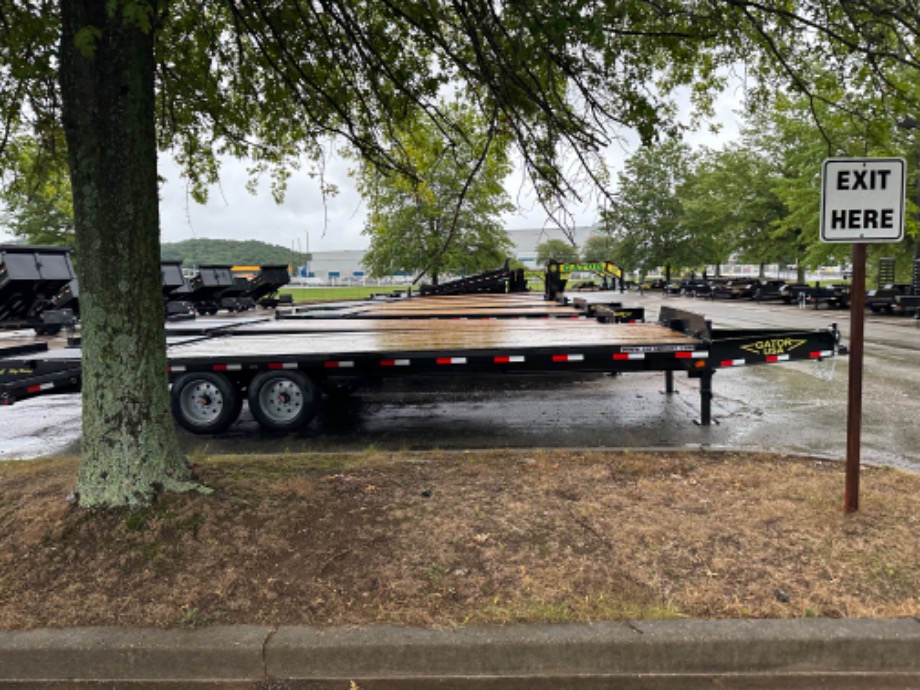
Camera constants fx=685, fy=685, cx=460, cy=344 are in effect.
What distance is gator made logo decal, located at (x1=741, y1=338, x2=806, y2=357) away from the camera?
7.20 meters

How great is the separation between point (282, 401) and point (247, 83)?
3.27 metres

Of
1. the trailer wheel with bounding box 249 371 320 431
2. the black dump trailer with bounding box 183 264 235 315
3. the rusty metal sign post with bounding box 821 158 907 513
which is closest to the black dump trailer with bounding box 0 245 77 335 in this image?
the black dump trailer with bounding box 183 264 235 315

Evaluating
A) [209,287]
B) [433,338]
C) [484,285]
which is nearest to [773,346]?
[433,338]

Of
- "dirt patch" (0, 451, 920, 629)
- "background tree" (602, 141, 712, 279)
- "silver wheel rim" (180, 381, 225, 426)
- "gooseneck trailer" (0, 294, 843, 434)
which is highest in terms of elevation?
"background tree" (602, 141, 712, 279)

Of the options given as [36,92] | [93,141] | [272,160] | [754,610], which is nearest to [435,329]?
[272,160]

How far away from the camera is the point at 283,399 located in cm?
746

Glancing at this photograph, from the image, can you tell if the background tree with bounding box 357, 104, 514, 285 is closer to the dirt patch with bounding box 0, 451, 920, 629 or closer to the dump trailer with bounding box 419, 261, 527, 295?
the dump trailer with bounding box 419, 261, 527, 295

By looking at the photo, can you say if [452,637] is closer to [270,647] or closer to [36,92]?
[270,647]

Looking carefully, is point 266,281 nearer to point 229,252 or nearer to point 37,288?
point 37,288

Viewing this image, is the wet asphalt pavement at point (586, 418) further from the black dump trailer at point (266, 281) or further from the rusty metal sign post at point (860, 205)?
the black dump trailer at point (266, 281)

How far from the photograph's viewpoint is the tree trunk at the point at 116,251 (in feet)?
12.1

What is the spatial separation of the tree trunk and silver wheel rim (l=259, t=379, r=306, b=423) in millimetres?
3378

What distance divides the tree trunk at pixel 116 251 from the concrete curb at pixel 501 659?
1.07 m

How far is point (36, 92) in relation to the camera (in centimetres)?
521
